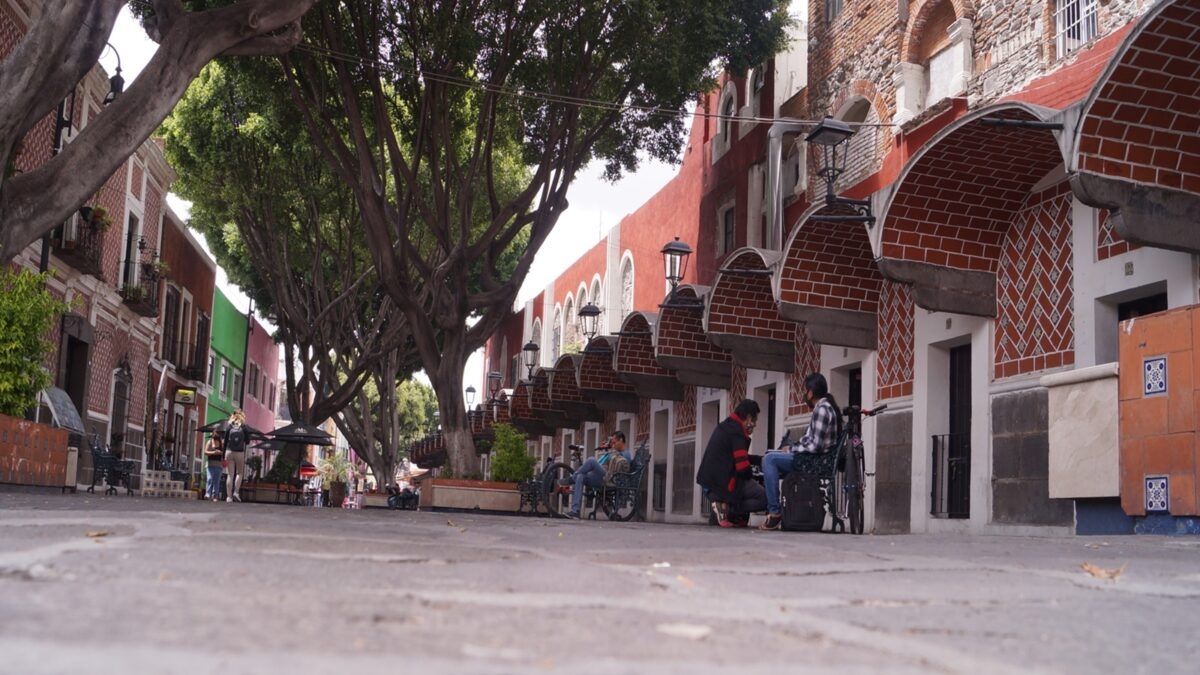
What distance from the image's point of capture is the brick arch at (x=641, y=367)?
22188mm

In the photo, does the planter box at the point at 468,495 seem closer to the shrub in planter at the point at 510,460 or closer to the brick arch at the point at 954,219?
the shrub in planter at the point at 510,460

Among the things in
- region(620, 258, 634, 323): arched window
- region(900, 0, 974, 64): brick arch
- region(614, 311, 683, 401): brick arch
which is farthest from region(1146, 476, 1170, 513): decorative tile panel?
region(620, 258, 634, 323): arched window

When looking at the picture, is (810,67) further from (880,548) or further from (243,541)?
(243,541)

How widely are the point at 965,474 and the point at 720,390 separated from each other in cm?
777

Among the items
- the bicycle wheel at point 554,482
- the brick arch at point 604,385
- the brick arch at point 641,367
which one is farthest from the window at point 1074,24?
the brick arch at point 604,385

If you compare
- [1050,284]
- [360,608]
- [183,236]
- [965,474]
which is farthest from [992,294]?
[183,236]

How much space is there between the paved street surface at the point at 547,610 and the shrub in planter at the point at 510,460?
1570 cm

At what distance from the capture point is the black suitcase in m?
11.3

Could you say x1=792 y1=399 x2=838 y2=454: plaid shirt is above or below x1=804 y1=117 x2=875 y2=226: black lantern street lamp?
below

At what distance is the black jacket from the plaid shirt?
1231 millimetres

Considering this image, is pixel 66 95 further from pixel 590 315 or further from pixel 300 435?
pixel 300 435

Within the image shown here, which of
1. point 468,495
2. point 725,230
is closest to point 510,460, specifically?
point 468,495

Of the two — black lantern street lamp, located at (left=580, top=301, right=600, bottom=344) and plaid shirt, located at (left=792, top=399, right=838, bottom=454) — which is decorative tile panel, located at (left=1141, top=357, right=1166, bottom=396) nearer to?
plaid shirt, located at (left=792, top=399, right=838, bottom=454)

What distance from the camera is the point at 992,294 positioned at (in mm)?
13008
